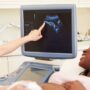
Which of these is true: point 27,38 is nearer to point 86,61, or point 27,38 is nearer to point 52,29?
point 52,29

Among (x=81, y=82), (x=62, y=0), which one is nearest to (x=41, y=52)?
(x=81, y=82)

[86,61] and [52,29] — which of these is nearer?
[86,61]

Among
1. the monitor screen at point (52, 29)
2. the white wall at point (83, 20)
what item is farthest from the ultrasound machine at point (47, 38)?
the white wall at point (83, 20)

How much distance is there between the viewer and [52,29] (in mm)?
1526

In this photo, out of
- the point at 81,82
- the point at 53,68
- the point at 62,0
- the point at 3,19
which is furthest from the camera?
the point at 3,19

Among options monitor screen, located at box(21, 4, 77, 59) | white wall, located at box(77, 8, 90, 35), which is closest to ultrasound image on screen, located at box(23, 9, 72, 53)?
monitor screen, located at box(21, 4, 77, 59)

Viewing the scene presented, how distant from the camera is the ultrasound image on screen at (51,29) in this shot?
1479 mm

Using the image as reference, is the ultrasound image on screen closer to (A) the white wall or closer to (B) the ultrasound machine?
(B) the ultrasound machine

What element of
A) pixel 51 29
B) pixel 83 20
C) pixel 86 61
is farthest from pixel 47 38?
pixel 83 20

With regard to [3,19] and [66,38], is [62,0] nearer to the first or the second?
[3,19]

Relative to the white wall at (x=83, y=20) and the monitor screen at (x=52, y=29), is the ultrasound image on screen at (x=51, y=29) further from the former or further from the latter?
the white wall at (x=83, y=20)

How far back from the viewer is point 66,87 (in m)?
1.04

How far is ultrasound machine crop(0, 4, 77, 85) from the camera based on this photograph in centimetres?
146

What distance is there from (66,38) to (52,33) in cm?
10
